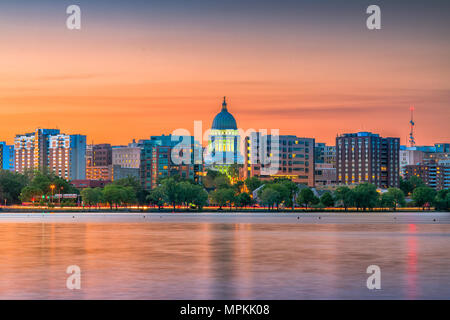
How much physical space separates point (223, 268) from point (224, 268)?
63mm

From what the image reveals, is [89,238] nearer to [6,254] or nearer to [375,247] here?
[6,254]

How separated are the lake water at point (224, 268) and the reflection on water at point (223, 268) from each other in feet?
0.14

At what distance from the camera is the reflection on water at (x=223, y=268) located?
29.1m

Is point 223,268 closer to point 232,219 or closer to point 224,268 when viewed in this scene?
point 224,268

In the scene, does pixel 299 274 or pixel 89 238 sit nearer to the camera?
pixel 299 274

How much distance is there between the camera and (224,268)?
125 ft

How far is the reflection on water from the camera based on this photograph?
29056mm
